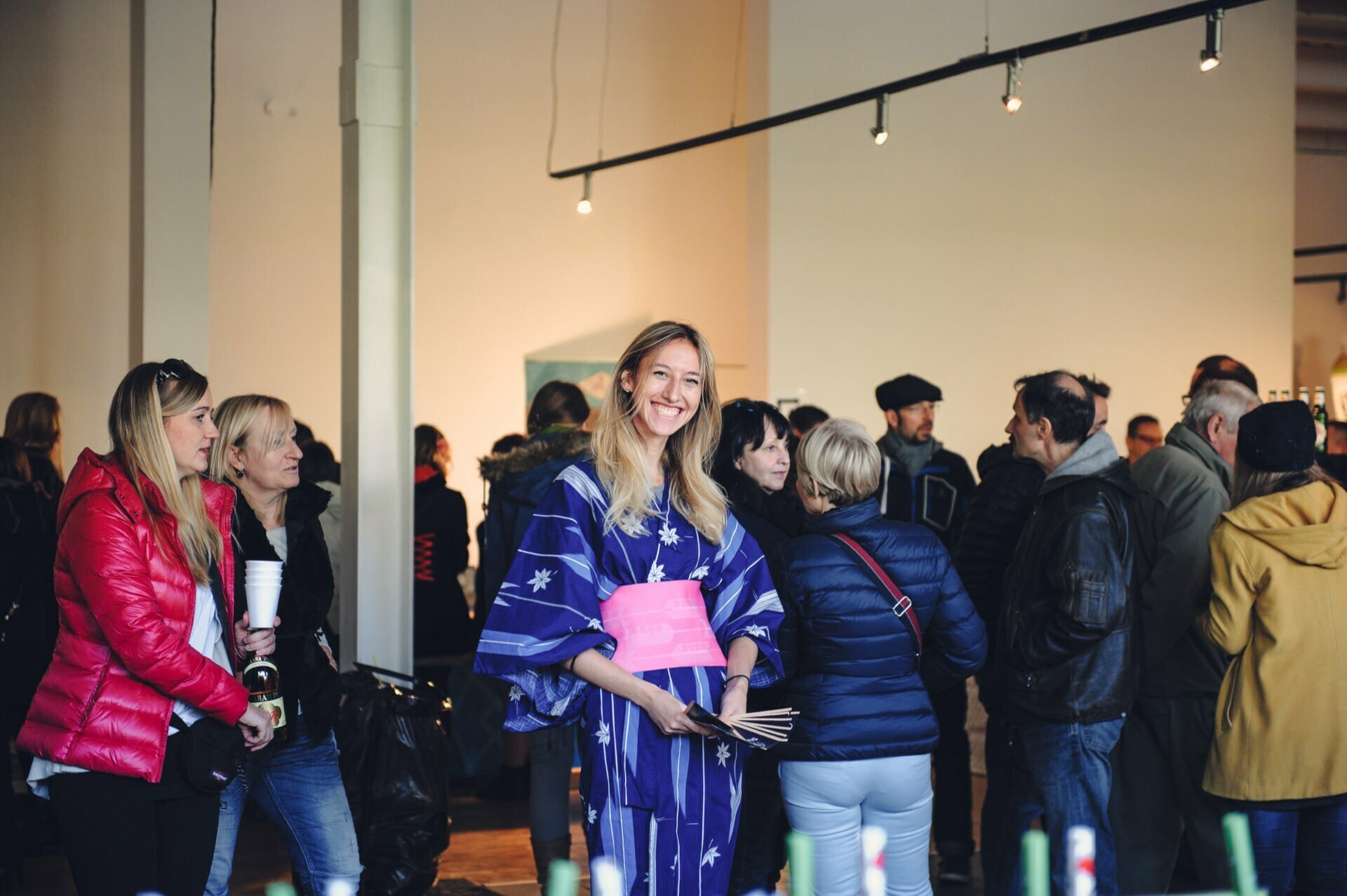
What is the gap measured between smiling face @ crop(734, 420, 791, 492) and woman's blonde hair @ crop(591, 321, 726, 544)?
1.10m

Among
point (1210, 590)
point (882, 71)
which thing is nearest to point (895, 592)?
point (1210, 590)

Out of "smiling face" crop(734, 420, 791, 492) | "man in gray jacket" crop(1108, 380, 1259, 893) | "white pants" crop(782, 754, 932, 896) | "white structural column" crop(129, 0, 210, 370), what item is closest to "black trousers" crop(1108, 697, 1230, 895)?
"man in gray jacket" crop(1108, 380, 1259, 893)

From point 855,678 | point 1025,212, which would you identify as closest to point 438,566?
point 855,678

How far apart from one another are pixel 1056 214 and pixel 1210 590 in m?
5.59

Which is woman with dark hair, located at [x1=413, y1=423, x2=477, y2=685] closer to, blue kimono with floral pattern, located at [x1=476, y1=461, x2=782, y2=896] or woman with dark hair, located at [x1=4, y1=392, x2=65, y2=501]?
woman with dark hair, located at [x1=4, y1=392, x2=65, y2=501]

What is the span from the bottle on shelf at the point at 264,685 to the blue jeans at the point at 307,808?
0.54 ft

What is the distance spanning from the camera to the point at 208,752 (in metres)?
2.76

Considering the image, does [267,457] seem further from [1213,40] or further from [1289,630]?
[1213,40]

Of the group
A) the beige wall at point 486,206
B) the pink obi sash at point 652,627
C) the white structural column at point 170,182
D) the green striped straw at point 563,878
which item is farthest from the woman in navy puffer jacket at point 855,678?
the beige wall at point 486,206

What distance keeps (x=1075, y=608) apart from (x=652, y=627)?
52.5 inches

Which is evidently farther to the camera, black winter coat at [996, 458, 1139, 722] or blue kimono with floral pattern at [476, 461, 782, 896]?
black winter coat at [996, 458, 1139, 722]

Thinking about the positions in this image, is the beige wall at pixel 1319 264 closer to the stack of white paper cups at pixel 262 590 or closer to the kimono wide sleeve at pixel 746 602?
the kimono wide sleeve at pixel 746 602

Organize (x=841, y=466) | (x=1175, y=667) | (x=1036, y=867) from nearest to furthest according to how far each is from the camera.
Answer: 1. (x=1036, y=867)
2. (x=841, y=466)
3. (x=1175, y=667)

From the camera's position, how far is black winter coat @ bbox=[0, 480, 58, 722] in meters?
4.62
